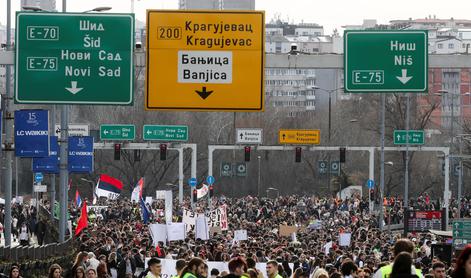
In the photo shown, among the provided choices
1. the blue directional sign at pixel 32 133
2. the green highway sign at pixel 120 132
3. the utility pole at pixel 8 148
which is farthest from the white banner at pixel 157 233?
the green highway sign at pixel 120 132

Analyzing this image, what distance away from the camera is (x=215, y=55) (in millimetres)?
26766

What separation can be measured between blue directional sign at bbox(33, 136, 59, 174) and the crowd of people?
1922mm

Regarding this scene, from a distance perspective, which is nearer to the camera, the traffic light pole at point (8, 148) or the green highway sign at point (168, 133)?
the traffic light pole at point (8, 148)

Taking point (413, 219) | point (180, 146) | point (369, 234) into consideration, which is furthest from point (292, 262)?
point (180, 146)

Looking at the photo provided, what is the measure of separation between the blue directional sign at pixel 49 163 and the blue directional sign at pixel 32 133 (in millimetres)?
7115

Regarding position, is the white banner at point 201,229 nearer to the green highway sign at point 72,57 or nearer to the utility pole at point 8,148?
the utility pole at point 8,148

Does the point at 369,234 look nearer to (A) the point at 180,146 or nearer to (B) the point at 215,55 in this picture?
(B) the point at 215,55

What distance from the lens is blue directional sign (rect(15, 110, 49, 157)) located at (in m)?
32.0

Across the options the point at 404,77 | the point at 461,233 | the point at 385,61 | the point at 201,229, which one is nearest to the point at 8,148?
the point at 385,61

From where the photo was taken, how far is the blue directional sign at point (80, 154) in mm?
39625

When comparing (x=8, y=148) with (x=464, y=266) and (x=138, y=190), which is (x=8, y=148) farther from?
(x=138, y=190)

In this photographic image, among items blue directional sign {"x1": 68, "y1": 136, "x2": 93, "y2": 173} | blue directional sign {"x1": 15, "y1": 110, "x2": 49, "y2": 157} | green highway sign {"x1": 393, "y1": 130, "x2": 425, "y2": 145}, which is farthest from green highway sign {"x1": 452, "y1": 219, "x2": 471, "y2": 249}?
green highway sign {"x1": 393, "y1": 130, "x2": 425, "y2": 145}

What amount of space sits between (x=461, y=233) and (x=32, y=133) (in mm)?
9516

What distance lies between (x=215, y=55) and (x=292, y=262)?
4758mm
